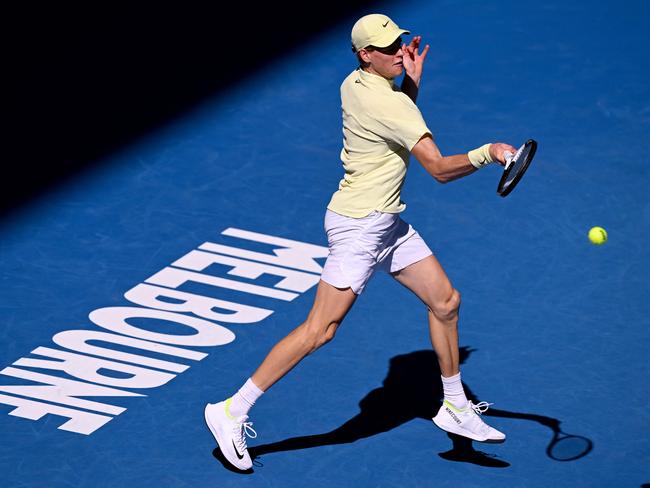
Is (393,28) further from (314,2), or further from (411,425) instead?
(314,2)

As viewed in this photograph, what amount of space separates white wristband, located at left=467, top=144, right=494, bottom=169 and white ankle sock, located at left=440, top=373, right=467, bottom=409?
136 cm

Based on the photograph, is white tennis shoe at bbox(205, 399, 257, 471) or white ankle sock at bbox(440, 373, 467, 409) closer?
white tennis shoe at bbox(205, 399, 257, 471)

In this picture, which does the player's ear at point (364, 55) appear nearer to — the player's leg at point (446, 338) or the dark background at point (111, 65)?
the player's leg at point (446, 338)

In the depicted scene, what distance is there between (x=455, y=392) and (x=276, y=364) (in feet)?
3.28

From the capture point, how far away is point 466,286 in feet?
30.7

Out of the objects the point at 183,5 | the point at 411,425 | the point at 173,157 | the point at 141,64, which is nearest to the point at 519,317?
the point at 411,425

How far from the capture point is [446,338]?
309 inches

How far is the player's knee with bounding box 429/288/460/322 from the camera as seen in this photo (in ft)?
25.5

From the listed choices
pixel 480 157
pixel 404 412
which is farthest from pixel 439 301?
pixel 480 157

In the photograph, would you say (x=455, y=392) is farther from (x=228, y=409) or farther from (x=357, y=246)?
(x=228, y=409)

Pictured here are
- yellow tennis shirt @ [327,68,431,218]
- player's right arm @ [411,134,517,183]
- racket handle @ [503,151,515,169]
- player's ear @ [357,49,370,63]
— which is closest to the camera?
racket handle @ [503,151,515,169]

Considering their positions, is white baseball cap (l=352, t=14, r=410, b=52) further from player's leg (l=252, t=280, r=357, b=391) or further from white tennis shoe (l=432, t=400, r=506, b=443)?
white tennis shoe (l=432, t=400, r=506, b=443)

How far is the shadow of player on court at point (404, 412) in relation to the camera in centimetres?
787

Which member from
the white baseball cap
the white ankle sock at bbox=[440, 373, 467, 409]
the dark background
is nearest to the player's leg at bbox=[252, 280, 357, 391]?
the white ankle sock at bbox=[440, 373, 467, 409]
